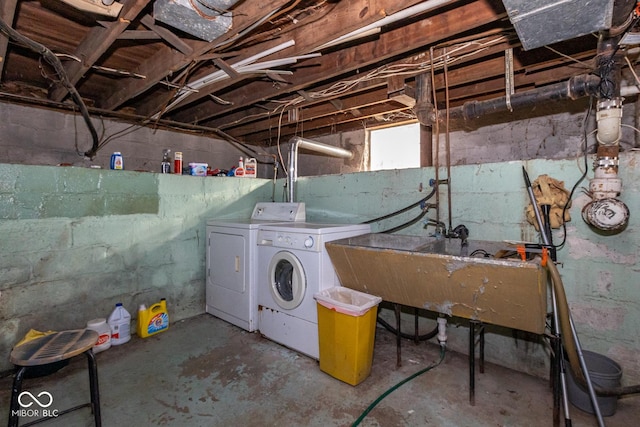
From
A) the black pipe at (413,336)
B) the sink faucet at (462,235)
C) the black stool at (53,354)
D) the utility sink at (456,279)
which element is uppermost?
the sink faucet at (462,235)

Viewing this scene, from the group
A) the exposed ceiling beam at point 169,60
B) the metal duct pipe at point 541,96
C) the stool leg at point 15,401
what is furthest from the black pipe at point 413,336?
the exposed ceiling beam at point 169,60

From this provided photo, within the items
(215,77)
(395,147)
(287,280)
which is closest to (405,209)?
(287,280)

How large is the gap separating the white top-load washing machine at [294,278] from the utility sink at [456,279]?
11 cm

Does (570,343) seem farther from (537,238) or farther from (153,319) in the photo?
(153,319)

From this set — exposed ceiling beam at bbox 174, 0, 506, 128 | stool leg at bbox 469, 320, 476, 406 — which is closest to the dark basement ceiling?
exposed ceiling beam at bbox 174, 0, 506, 128

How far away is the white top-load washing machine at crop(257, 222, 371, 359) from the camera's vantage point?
2281 millimetres

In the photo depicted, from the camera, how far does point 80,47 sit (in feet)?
7.46

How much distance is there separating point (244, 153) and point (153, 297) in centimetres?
291

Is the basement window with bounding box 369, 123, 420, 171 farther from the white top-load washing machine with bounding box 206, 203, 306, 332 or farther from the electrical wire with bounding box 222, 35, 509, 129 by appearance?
the white top-load washing machine with bounding box 206, 203, 306, 332

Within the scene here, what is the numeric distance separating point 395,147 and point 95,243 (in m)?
3.65

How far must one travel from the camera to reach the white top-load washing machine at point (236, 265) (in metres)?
2.76

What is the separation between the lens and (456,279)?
169cm

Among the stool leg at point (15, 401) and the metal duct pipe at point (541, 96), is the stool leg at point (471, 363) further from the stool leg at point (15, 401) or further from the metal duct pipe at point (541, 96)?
the stool leg at point (15, 401)

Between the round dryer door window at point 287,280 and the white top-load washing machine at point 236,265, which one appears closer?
the round dryer door window at point 287,280
